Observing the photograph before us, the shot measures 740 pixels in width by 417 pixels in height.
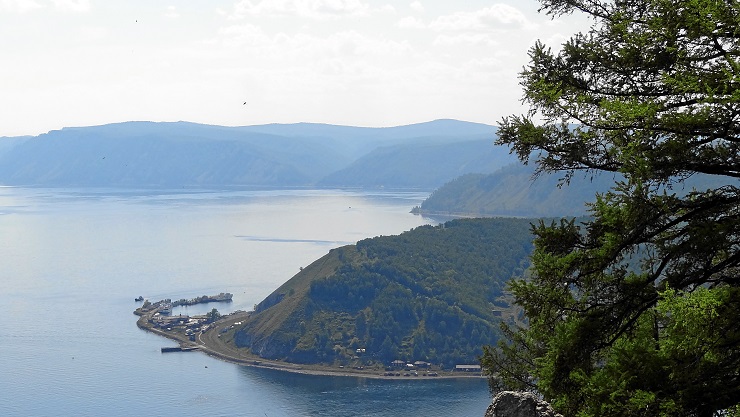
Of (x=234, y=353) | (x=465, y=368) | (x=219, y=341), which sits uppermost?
(x=219, y=341)

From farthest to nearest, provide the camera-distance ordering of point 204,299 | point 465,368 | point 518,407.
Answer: point 204,299, point 465,368, point 518,407

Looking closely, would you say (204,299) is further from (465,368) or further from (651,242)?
(651,242)

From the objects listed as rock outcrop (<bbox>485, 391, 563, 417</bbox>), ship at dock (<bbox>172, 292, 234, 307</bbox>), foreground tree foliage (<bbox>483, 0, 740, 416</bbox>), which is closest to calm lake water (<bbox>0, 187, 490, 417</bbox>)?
ship at dock (<bbox>172, 292, 234, 307</bbox>)

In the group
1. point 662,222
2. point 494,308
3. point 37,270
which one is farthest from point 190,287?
point 662,222

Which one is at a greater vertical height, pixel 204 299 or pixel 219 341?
pixel 204 299

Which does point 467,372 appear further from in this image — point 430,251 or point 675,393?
point 675,393

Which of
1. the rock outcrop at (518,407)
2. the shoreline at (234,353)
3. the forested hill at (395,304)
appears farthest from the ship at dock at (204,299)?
the rock outcrop at (518,407)

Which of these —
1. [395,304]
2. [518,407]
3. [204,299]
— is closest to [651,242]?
[518,407]

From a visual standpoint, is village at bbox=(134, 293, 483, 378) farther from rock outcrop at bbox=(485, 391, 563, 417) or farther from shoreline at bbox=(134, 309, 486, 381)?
rock outcrop at bbox=(485, 391, 563, 417)
